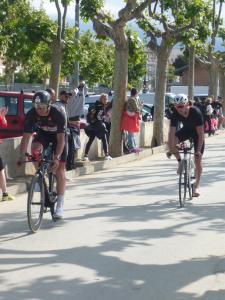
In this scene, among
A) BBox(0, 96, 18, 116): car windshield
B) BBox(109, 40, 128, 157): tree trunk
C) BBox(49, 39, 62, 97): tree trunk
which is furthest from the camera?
BBox(109, 40, 128, 157): tree trunk

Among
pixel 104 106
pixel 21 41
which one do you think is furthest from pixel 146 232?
pixel 21 41

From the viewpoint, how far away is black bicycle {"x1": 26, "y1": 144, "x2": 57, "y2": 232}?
8242 mm

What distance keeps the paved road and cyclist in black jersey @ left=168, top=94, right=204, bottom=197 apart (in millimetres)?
930

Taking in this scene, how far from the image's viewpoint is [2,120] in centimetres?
1074

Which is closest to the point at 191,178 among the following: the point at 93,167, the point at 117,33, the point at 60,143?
the point at 60,143

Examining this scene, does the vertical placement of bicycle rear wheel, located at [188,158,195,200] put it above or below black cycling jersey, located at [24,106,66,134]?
below

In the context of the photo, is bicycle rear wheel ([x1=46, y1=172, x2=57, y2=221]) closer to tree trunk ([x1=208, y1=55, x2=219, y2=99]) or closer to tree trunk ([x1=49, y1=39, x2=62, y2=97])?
tree trunk ([x1=49, y1=39, x2=62, y2=97])

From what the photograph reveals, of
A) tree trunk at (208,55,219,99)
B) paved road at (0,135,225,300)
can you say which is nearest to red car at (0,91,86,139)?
paved road at (0,135,225,300)

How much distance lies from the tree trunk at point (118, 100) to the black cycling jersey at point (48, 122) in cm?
957

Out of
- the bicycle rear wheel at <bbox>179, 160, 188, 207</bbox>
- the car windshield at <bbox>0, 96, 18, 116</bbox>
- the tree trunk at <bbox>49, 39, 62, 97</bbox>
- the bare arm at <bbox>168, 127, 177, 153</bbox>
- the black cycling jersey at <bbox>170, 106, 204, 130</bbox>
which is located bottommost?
the bicycle rear wheel at <bbox>179, 160, 188, 207</bbox>

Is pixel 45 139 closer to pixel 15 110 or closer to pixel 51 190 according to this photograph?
pixel 51 190

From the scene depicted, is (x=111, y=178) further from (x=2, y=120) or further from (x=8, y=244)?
(x=8, y=244)

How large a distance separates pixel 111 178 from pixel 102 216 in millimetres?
4772

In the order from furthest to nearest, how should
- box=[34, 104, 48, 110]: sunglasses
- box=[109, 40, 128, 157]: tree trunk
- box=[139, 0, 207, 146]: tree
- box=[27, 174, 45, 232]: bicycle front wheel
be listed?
box=[139, 0, 207, 146]: tree → box=[109, 40, 128, 157]: tree trunk → box=[34, 104, 48, 110]: sunglasses → box=[27, 174, 45, 232]: bicycle front wheel
